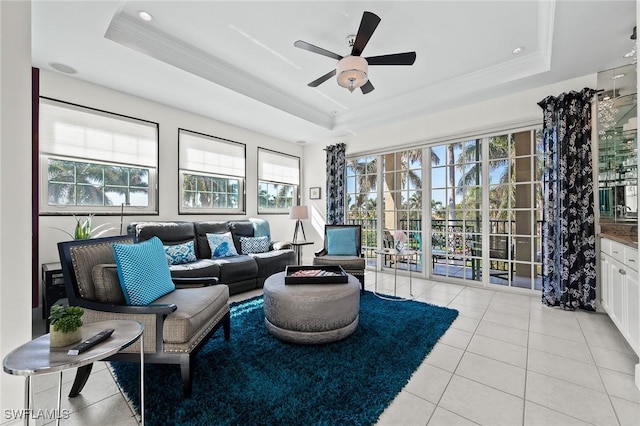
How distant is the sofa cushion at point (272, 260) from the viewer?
407 centimetres

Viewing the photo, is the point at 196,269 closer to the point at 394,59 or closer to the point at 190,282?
the point at 190,282

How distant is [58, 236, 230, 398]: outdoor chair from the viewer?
168 cm

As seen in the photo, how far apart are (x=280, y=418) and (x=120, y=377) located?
1217 millimetres

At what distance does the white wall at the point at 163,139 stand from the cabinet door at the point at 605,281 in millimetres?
4852

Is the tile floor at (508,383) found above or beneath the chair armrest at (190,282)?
beneath

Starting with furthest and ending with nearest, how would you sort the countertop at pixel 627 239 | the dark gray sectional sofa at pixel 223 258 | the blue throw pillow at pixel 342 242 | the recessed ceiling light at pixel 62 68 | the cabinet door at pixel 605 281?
the blue throw pillow at pixel 342 242
the dark gray sectional sofa at pixel 223 258
the recessed ceiling light at pixel 62 68
the cabinet door at pixel 605 281
the countertop at pixel 627 239

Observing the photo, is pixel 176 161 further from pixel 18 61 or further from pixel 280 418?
pixel 280 418

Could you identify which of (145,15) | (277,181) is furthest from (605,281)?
(145,15)

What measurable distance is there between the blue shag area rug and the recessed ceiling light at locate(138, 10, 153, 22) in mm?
2961

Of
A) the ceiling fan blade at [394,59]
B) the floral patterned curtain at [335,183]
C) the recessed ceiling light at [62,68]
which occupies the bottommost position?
the floral patterned curtain at [335,183]

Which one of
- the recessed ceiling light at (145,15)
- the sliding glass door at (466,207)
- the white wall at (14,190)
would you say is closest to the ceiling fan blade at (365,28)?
the recessed ceiling light at (145,15)

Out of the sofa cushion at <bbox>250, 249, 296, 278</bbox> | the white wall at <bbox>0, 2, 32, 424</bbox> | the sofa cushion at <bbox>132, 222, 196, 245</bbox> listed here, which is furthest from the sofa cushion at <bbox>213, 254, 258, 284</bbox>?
the white wall at <bbox>0, 2, 32, 424</bbox>

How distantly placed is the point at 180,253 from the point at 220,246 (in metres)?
0.58

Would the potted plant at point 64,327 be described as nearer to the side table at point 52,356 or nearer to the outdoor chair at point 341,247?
the side table at point 52,356
